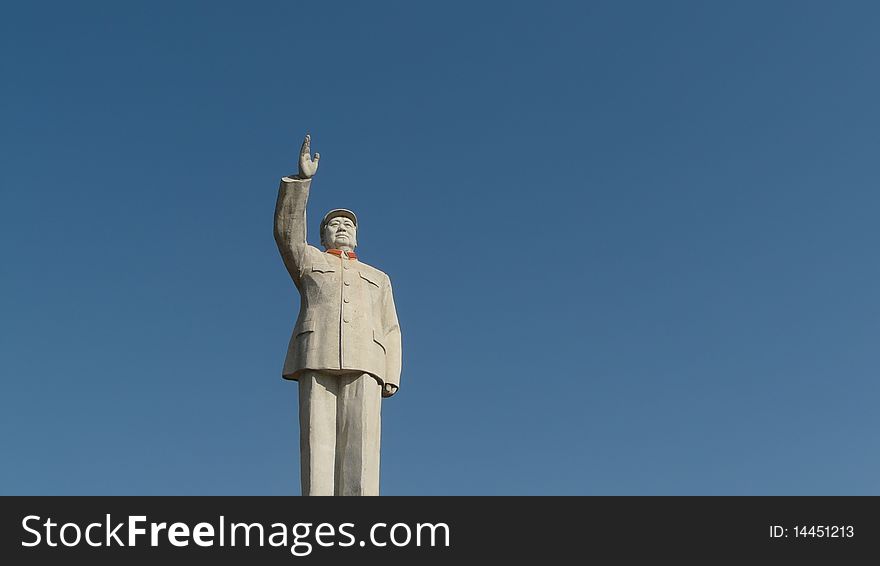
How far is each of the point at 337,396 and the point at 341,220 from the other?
2.23 meters

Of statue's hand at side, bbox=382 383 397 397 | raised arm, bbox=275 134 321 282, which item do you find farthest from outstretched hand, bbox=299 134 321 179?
statue's hand at side, bbox=382 383 397 397

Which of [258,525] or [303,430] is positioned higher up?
[303,430]

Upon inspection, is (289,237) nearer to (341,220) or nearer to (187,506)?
(341,220)

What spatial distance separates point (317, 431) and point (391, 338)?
162 centimetres

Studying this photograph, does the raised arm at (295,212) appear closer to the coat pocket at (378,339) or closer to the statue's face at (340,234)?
the statue's face at (340,234)

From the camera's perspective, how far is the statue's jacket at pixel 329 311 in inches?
540

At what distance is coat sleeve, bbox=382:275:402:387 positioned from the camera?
1436cm

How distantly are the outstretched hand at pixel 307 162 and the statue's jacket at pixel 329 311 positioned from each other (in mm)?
78

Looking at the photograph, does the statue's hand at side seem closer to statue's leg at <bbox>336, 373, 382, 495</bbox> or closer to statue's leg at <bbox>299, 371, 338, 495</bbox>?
statue's leg at <bbox>336, 373, 382, 495</bbox>

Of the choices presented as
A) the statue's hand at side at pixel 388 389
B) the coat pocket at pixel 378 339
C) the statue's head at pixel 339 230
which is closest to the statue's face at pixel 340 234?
the statue's head at pixel 339 230

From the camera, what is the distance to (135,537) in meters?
10.9

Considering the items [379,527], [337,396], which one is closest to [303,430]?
[337,396]

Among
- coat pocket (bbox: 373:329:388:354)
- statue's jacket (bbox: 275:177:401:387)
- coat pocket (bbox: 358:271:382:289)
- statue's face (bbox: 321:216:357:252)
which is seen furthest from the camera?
statue's face (bbox: 321:216:357:252)

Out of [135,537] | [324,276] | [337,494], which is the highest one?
[324,276]
